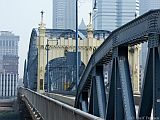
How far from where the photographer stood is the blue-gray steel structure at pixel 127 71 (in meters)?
8.80

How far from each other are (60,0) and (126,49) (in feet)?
197

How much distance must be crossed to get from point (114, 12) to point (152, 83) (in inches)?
1035

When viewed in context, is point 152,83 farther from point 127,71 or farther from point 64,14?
point 64,14

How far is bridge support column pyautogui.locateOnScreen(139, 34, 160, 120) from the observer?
8695 millimetres

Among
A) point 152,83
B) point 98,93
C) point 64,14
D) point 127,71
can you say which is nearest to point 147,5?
point 98,93

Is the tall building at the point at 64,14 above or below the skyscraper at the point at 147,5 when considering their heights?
above

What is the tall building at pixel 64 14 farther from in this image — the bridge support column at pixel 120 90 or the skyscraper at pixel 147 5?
the bridge support column at pixel 120 90

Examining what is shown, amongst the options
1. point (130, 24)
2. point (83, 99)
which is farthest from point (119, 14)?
point (130, 24)

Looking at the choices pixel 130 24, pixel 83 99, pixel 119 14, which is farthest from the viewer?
pixel 119 14

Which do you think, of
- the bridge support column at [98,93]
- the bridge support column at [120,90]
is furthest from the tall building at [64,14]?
the bridge support column at [120,90]

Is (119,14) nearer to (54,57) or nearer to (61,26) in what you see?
(54,57)

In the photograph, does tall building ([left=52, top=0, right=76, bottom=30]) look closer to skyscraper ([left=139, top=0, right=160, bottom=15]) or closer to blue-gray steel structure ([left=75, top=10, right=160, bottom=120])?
skyscraper ([left=139, top=0, right=160, bottom=15])

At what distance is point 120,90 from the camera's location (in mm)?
11312

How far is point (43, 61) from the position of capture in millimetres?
67875
